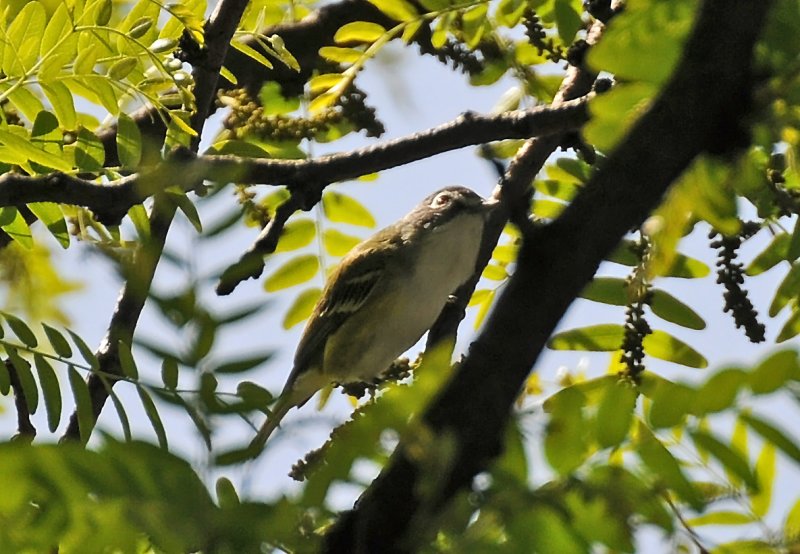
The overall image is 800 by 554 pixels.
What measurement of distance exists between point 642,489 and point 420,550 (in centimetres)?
24

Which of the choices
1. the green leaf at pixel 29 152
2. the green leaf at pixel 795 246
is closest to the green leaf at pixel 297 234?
the green leaf at pixel 29 152

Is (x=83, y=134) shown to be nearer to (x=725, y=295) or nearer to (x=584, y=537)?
(x=725, y=295)

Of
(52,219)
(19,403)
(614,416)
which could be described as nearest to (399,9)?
(52,219)

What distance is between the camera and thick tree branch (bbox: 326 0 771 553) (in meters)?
1.25

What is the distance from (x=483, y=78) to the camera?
3.31 meters

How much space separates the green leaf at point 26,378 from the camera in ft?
7.76

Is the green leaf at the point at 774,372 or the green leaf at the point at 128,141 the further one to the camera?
the green leaf at the point at 128,141

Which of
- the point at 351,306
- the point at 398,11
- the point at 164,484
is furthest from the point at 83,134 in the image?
the point at 351,306

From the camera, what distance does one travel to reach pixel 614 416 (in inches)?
50.3

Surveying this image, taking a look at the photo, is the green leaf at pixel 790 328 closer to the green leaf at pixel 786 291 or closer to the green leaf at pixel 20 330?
the green leaf at pixel 786 291

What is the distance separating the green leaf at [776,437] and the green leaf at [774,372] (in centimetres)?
9

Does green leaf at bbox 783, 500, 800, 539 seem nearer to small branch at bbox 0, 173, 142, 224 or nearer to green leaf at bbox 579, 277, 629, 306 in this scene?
small branch at bbox 0, 173, 142, 224

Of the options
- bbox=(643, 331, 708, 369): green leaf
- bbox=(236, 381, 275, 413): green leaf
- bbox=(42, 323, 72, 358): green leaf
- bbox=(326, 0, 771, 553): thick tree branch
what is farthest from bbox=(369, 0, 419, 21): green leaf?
bbox=(236, 381, 275, 413): green leaf

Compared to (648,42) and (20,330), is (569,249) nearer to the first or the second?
(648,42)
